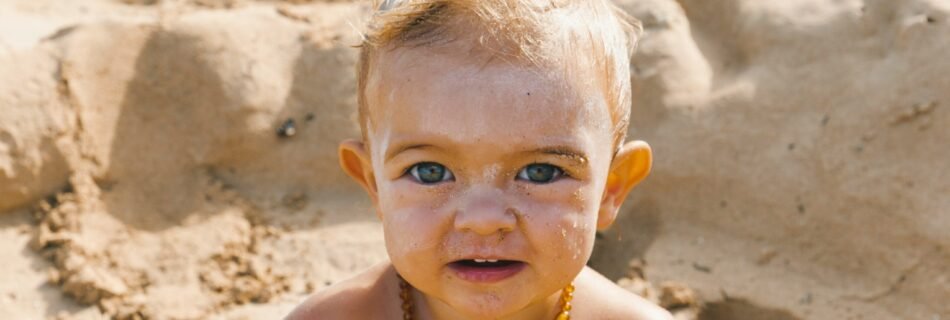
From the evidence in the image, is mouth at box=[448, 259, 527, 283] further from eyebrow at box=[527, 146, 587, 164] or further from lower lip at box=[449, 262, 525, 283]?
eyebrow at box=[527, 146, 587, 164]

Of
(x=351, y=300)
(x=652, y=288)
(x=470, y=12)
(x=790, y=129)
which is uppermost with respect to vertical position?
(x=470, y=12)

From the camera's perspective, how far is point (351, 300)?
269cm

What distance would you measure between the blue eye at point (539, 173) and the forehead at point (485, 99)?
0.06m

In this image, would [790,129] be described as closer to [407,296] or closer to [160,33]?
[407,296]

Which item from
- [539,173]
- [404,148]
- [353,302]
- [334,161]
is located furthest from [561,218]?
[334,161]

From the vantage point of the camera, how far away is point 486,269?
217 centimetres

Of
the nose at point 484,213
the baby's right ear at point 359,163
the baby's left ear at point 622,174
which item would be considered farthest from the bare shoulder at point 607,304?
the nose at point 484,213

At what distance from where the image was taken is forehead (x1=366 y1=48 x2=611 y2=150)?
6.82 ft

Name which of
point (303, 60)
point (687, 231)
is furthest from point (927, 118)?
point (303, 60)

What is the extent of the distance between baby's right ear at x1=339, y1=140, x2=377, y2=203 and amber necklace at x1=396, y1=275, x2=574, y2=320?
0.25 metres

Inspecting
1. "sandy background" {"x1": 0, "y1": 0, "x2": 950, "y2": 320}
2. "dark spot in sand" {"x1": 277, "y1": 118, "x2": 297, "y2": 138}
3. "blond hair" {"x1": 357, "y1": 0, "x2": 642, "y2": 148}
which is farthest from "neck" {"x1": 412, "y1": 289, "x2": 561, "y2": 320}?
"dark spot in sand" {"x1": 277, "y1": 118, "x2": 297, "y2": 138}

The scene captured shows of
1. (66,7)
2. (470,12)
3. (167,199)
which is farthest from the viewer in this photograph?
(66,7)

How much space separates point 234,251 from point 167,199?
342 millimetres

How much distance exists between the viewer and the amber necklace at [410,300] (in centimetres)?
260
